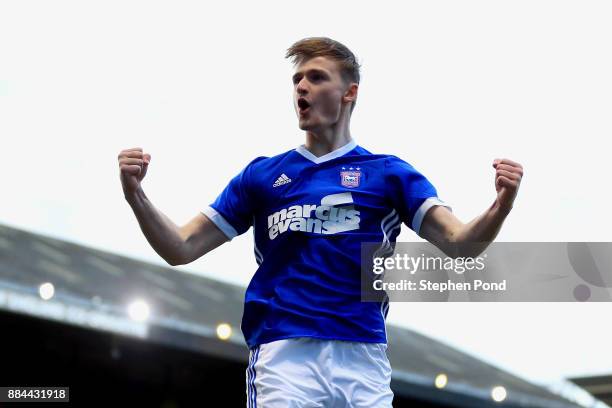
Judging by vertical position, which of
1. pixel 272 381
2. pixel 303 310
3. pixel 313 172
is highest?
pixel 313 172

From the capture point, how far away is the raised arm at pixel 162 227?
4180 millimetres

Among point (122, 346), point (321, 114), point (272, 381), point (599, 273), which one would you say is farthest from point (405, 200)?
point (122, 346)

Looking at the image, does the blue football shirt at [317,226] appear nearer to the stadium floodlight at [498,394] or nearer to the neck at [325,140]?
the neck at [325,140]

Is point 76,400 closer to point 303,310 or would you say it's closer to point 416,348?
point 416,348

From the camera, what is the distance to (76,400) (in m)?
18.0

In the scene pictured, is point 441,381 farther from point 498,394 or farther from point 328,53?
point 328,53

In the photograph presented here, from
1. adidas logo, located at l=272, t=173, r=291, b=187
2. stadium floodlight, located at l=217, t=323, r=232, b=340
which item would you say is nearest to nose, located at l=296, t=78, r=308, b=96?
adidas logo, located at l=272, t=173, r=291, b=187

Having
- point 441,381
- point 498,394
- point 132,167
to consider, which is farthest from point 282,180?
point 498,394

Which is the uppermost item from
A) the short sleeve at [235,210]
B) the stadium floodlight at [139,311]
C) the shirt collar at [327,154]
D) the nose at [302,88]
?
the stadium floodlight at [139,311]

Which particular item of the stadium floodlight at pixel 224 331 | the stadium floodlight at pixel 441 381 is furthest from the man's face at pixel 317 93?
the stadium floodlight at pixel 441 381

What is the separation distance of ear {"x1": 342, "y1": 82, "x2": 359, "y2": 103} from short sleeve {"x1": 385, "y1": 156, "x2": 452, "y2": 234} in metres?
0.37

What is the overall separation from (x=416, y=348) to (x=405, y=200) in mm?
16296

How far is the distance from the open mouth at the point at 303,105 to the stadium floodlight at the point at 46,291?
1102 cm

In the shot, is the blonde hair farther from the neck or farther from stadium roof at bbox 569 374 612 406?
stadium roof at bbox 569 374 612 406
